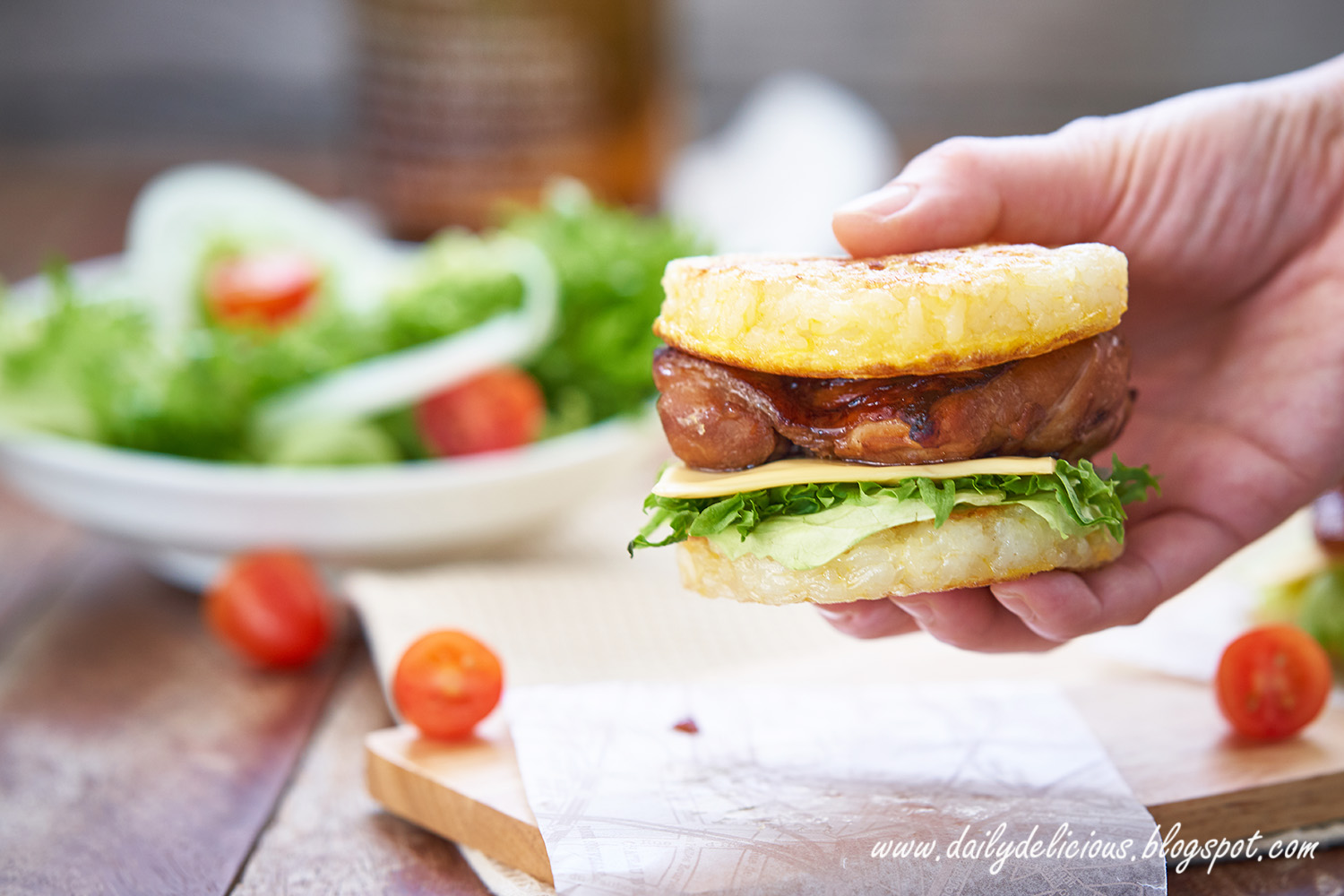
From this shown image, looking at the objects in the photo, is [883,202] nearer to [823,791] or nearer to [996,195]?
[996,195]

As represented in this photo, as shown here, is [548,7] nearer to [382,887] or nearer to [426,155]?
[426,155]

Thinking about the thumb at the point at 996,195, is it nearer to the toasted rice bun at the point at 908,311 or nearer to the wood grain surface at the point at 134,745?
the toasted rice bun at the point at 908,311

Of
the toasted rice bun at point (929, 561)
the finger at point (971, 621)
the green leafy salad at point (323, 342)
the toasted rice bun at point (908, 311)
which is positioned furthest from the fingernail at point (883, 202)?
the green leafy salad at point (323, 342)

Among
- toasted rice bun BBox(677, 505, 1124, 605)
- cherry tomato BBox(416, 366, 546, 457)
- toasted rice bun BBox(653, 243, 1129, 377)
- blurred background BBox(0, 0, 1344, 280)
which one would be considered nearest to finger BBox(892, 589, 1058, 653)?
toasted rice bun BBox(677, 505, 1124, 605)

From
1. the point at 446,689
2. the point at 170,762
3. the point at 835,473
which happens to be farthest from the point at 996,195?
the point at 170,762

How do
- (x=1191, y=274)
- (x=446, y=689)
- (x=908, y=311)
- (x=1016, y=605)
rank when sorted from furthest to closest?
(x=1191, y=274), (x=446, y=689), (x=1016, y=605), (x=908, y=311)

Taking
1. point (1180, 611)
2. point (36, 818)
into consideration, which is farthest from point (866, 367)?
point (36, 818)

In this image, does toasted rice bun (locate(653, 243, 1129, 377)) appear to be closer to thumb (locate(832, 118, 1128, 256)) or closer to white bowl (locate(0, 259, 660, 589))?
thumb (locate(832, 118, 1128, 256))
